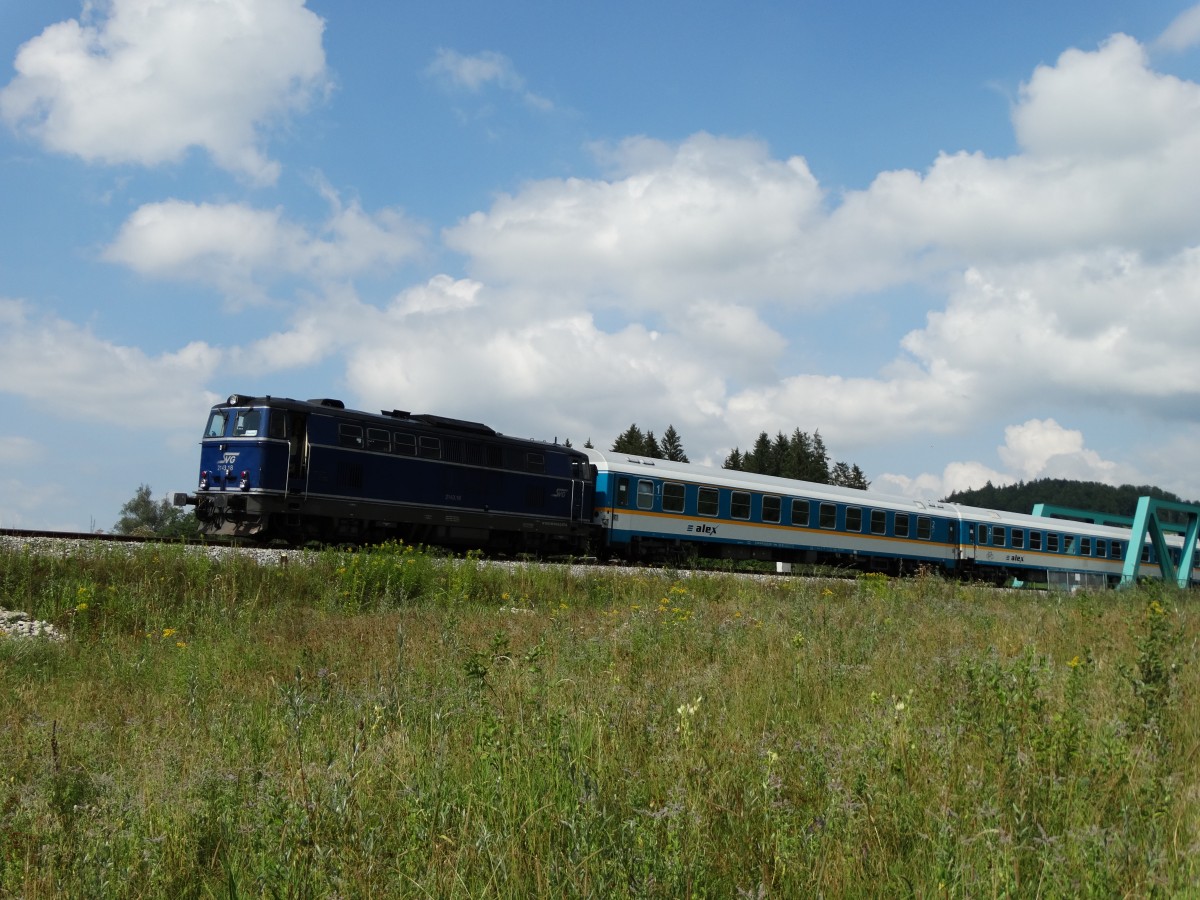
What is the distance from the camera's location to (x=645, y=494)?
2719cm

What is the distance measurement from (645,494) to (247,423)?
1149cm

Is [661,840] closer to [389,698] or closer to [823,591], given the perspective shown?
[389,698]

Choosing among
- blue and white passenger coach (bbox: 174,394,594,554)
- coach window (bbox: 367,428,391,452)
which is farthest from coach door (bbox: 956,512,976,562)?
coach window (bbox: 367,428,391,452)

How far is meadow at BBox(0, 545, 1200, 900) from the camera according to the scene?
135 inches

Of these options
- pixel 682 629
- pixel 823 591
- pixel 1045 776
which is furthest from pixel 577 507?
pixel 1045 776

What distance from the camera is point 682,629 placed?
31.9 feet

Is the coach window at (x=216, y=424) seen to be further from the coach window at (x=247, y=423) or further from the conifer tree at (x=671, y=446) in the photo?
the conifer tree at (x=671, y=446)

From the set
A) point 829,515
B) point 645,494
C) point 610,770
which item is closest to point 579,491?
point 645,494

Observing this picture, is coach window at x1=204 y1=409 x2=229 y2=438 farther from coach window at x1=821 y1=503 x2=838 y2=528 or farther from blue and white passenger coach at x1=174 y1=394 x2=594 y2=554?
coach window at x1=821 y1=503 x2=838 y2=528

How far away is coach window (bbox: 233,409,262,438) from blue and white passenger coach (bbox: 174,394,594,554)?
3 cm

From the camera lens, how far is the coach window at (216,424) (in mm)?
21266

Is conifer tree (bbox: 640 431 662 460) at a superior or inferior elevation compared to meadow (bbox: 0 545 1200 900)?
superior

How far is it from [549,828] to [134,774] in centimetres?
288

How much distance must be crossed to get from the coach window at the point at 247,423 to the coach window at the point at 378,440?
2416 millimetres
